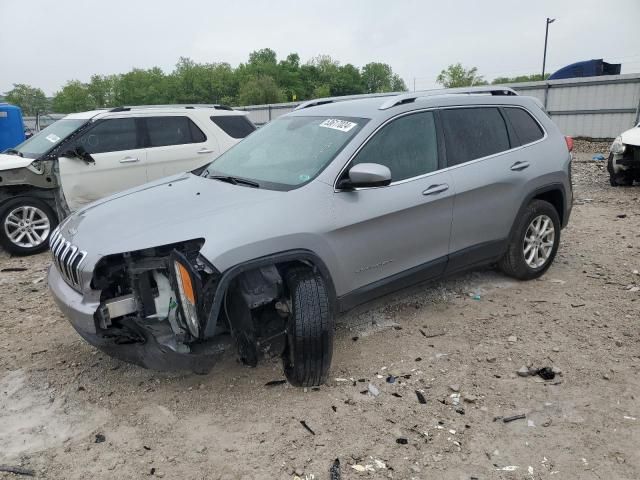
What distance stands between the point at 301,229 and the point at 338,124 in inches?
41.2

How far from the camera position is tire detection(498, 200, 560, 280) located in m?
4.42

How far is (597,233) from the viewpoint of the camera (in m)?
6.38

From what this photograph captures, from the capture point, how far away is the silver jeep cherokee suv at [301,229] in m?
2.77

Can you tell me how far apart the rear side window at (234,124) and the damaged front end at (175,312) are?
193 inches

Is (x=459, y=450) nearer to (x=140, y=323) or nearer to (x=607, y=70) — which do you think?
(x=140, y=323)

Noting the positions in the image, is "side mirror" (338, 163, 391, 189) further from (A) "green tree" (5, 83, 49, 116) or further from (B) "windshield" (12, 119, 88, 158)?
(A) "green tree" (5, 83, 49, 116)

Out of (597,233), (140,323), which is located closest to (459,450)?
(140,323)

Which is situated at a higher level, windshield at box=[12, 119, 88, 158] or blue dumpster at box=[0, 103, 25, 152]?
blue dumpster at box=[0, 103, 25, 152]

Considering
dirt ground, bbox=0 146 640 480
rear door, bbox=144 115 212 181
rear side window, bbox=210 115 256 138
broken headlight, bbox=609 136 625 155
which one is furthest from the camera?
broken headlight, bbox=609 136 625 155

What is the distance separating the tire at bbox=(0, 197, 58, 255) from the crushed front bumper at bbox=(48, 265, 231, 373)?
399 centimetres

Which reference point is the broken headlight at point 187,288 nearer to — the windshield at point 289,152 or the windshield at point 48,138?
the windshield at point 289,152

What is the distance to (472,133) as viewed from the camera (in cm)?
405

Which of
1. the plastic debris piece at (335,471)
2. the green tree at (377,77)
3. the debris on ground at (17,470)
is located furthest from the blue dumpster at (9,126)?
the green tree at (377,77)

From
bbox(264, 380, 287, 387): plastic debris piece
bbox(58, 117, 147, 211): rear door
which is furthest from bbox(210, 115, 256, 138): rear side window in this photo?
bbox(264, 380, 287, 387): plastic debris piece
